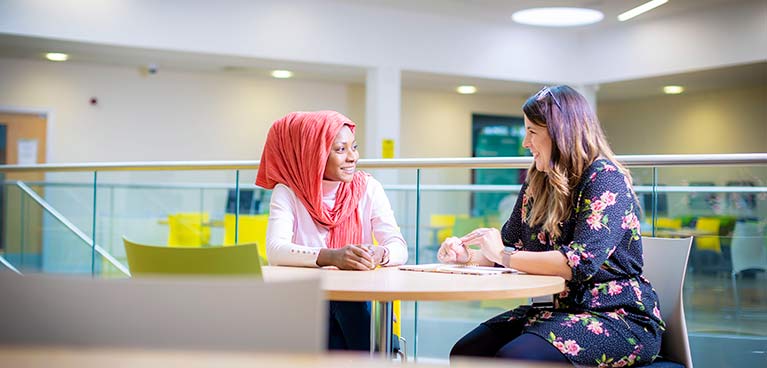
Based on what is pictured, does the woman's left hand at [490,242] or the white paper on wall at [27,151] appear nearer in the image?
the woman's left hand at [490,242]

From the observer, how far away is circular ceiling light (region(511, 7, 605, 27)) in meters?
8.27

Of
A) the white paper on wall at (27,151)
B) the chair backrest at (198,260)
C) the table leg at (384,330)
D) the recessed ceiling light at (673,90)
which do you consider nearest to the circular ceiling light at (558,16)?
the recessed ceiling light at (673,90)

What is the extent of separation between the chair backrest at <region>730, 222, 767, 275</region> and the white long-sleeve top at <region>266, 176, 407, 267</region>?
1.57 m

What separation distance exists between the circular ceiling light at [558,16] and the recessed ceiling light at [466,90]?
2.13 metres

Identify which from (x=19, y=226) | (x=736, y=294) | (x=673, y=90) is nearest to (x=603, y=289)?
(x=736, y=294)

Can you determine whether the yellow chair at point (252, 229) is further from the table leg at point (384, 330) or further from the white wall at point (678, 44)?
the white wall at point (678, 44)

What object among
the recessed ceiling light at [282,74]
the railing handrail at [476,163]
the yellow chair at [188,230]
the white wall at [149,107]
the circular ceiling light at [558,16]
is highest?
the circular ceiling light at [558,16]

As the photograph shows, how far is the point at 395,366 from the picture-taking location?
0.61m

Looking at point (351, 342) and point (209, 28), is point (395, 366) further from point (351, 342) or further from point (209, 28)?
point (209, 28)

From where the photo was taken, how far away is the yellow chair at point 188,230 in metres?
6.41

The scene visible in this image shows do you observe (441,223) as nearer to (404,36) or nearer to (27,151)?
(404,36)

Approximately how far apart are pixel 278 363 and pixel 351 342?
182 centimetres

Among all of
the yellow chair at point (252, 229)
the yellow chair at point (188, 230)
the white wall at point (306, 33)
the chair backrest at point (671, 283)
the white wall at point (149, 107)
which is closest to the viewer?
the chair backrest at point (671, 283)

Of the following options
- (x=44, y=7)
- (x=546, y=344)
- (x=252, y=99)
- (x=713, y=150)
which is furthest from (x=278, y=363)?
(x=713, y=150)
